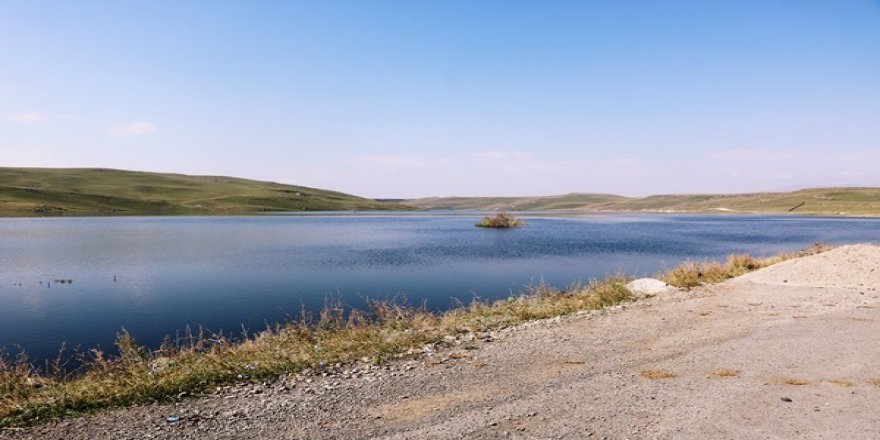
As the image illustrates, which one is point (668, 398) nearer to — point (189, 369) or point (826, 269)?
point (189, 369)

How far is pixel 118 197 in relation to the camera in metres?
132

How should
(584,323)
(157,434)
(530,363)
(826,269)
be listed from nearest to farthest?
(157,434)
(530,363)
(584,323)
(826,269)

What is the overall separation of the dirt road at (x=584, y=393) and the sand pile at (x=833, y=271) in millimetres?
6986

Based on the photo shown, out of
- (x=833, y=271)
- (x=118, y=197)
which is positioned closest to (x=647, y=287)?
(x=833, y=271)

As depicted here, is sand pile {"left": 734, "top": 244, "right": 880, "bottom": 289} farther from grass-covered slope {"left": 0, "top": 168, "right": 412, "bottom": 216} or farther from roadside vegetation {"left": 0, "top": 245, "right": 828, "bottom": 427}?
grass-covered slope {"left": 0, "top": 168, "right": 412, "bottom": 216}

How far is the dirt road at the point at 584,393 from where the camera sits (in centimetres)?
690

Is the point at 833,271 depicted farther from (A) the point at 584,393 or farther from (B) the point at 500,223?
(B) the point at 500,223

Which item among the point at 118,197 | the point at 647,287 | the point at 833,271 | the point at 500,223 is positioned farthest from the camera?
the point at 118,197

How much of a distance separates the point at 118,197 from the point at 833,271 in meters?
148

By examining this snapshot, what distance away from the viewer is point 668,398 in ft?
26.1

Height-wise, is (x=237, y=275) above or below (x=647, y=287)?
below

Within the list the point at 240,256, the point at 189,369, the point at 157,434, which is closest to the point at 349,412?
the point at 157,434

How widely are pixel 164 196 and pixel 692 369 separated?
560ft

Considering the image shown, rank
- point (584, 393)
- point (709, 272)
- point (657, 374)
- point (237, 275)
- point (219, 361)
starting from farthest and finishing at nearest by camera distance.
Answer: point (237, 275), point (709, 272), point (219, 361), point (657, 374), point (584, 393)
